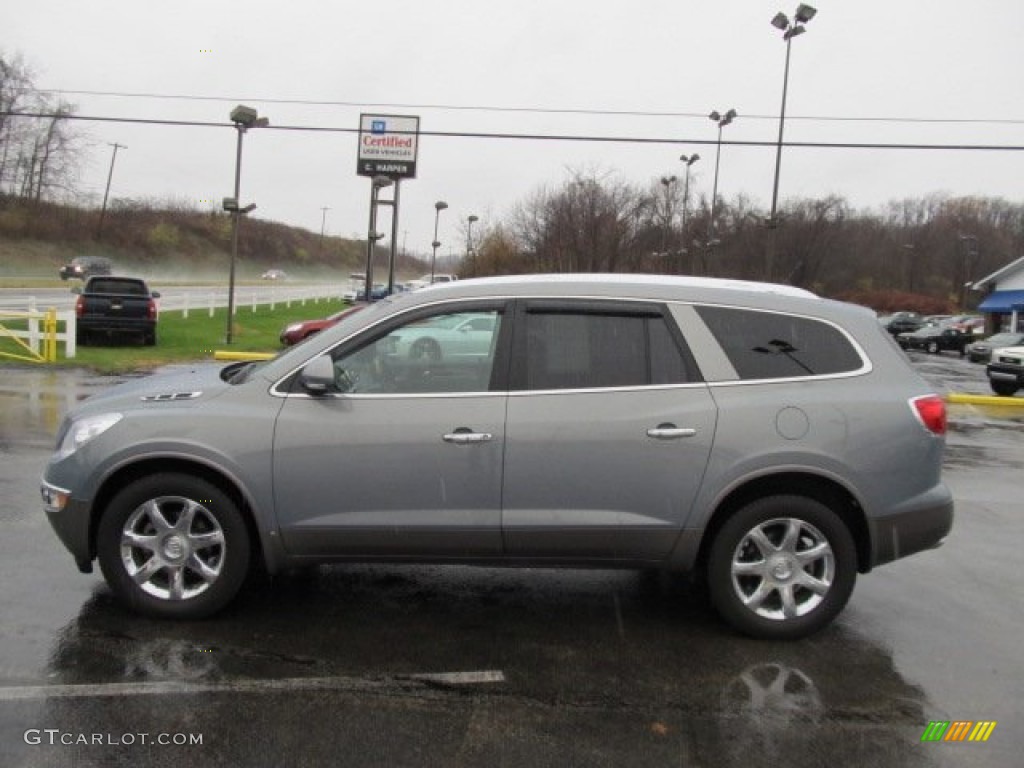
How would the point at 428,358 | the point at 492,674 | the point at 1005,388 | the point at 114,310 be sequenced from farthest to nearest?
the point at 1005,388 < the point at 114,310 < the point at 428,358 < the point at 492,674

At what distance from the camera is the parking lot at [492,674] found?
3.21 metres

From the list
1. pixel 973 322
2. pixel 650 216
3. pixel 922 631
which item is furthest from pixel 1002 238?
pixel 922 631

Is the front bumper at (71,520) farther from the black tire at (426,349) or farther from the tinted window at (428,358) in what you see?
the black tire at (426,349)

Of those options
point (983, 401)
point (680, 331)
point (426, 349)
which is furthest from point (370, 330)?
point (983, 401)

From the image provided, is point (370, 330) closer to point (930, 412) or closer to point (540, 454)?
point (540, 454)

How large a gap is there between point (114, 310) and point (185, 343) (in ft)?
7.31

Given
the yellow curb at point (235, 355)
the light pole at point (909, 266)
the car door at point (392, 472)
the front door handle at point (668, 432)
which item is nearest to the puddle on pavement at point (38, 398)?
the yellow curb at point (235, 355)

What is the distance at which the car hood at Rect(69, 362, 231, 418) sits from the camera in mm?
4250

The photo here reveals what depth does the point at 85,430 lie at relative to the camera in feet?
13.9

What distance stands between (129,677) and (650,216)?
1880 inches

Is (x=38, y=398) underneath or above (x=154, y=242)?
underneath

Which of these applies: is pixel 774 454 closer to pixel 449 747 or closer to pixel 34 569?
pixel 449 747

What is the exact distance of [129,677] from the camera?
3.66m
